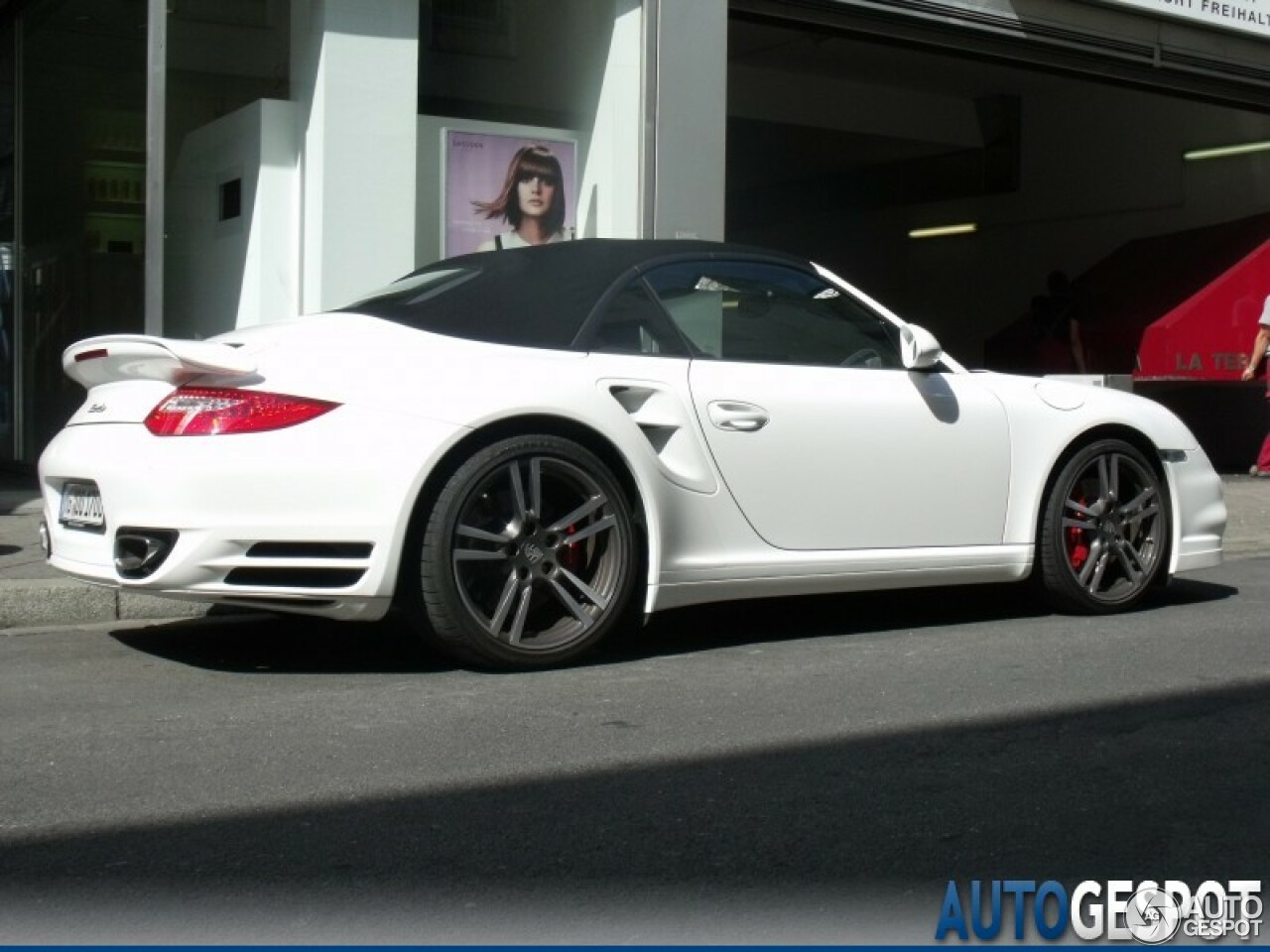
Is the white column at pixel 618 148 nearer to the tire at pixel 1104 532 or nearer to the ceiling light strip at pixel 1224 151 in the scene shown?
the tire at pixel 1104 532

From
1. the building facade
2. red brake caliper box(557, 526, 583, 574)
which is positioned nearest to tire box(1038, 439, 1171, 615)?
red brake caliper box(557, 526, 583, 574)

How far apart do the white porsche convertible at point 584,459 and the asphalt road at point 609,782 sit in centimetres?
30

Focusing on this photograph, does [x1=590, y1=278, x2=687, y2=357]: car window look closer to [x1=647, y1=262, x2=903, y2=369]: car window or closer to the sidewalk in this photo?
[x1=647, y1=262, x2=903, y2=369]: car window

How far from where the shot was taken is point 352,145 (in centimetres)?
973

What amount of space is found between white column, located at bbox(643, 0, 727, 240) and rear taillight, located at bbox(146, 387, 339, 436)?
19.3 ft

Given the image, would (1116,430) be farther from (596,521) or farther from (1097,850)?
(1097,850)

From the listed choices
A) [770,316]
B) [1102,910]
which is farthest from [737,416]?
[1102,910]

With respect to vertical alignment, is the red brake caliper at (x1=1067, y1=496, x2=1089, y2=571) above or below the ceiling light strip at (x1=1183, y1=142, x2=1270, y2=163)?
below

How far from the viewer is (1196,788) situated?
12.5 feet

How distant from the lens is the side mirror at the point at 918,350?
19.1 ft

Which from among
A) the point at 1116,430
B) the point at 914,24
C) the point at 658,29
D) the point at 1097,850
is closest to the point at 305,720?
the point at 1097,850

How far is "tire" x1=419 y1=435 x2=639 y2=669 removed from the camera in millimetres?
4863

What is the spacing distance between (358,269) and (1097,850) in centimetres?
704

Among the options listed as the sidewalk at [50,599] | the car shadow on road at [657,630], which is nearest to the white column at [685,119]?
the car shadow on road at [657,630]
